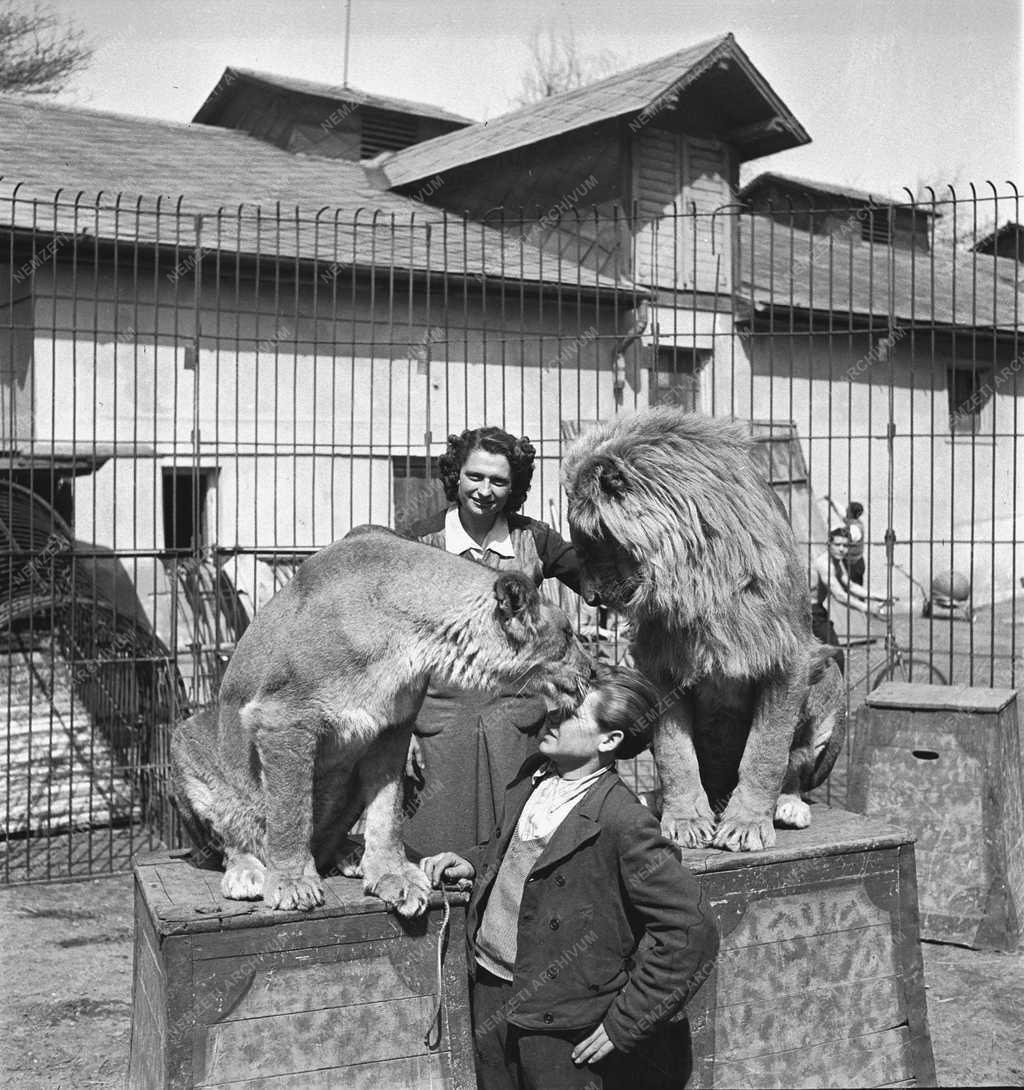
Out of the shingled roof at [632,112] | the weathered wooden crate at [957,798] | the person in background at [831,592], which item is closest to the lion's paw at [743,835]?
the person in background at [831,592]

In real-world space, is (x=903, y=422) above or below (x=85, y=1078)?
above

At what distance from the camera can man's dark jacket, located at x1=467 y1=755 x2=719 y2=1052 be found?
3.10 meters

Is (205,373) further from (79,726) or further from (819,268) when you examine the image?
(819,268)

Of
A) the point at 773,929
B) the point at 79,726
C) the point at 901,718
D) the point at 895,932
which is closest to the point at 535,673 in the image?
the point at 773,929

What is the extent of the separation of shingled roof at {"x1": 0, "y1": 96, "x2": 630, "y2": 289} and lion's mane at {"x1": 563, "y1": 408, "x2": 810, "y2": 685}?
7866 millimetres

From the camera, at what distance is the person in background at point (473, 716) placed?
445 centimetres

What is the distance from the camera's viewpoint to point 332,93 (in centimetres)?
1825

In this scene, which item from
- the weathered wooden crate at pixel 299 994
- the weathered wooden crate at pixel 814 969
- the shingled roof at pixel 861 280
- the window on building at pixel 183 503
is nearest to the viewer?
the weathered wooden crate at pixel 299 994

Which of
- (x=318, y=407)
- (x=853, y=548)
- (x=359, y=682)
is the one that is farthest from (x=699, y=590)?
(x=318, y=407)

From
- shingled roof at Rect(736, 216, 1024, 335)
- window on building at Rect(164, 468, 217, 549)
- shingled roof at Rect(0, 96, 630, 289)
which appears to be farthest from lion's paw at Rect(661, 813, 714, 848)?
shingled roof at Rect(736, 216, 1024, 335)

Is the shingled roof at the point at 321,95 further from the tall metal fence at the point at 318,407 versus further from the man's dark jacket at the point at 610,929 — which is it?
the man's dark jacket at the point at 610,929

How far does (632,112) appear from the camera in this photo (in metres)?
16.2

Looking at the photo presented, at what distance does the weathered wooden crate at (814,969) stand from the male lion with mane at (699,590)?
18cm

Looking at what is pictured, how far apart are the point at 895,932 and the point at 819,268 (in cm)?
1779
